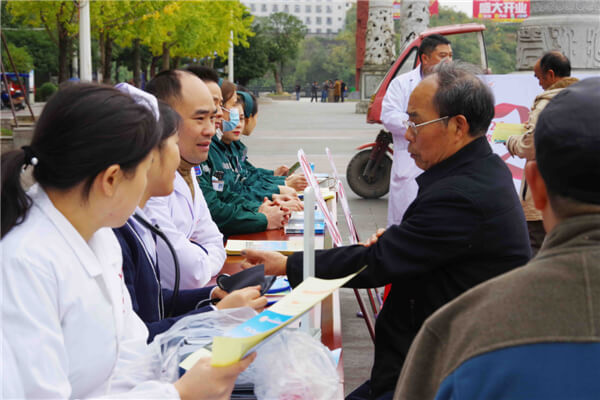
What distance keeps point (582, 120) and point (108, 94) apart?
1.02 metres

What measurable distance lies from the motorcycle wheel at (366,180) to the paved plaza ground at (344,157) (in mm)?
105

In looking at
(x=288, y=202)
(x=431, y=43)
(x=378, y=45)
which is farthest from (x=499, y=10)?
(x=288, y=202)

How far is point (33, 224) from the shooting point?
4.90ft

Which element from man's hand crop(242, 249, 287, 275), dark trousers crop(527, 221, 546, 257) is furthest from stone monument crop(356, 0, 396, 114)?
man's hand crop(242, 249, 287, 275)

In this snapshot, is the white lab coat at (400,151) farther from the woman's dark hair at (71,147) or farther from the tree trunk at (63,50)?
the tree trunk at (63,50)

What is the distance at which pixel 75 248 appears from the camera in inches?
60.1

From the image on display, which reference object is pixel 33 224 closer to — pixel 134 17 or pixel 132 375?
pixel 132 375

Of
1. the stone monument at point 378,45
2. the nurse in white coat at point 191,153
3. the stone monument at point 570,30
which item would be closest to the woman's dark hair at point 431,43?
the stone monument at point 570,30

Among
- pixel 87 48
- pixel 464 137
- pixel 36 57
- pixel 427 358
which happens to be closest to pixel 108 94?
pixel 427 358

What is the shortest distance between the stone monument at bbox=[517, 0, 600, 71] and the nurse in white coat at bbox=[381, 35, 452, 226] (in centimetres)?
279

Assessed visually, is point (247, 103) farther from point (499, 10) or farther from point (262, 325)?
point (499, 10)

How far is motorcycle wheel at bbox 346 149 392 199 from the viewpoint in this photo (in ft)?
29.4

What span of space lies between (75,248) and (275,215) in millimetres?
2462

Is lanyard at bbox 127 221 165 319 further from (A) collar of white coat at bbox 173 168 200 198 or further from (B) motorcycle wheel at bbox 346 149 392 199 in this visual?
(B) motorcycle wheel at bbox 346 149 392 199
